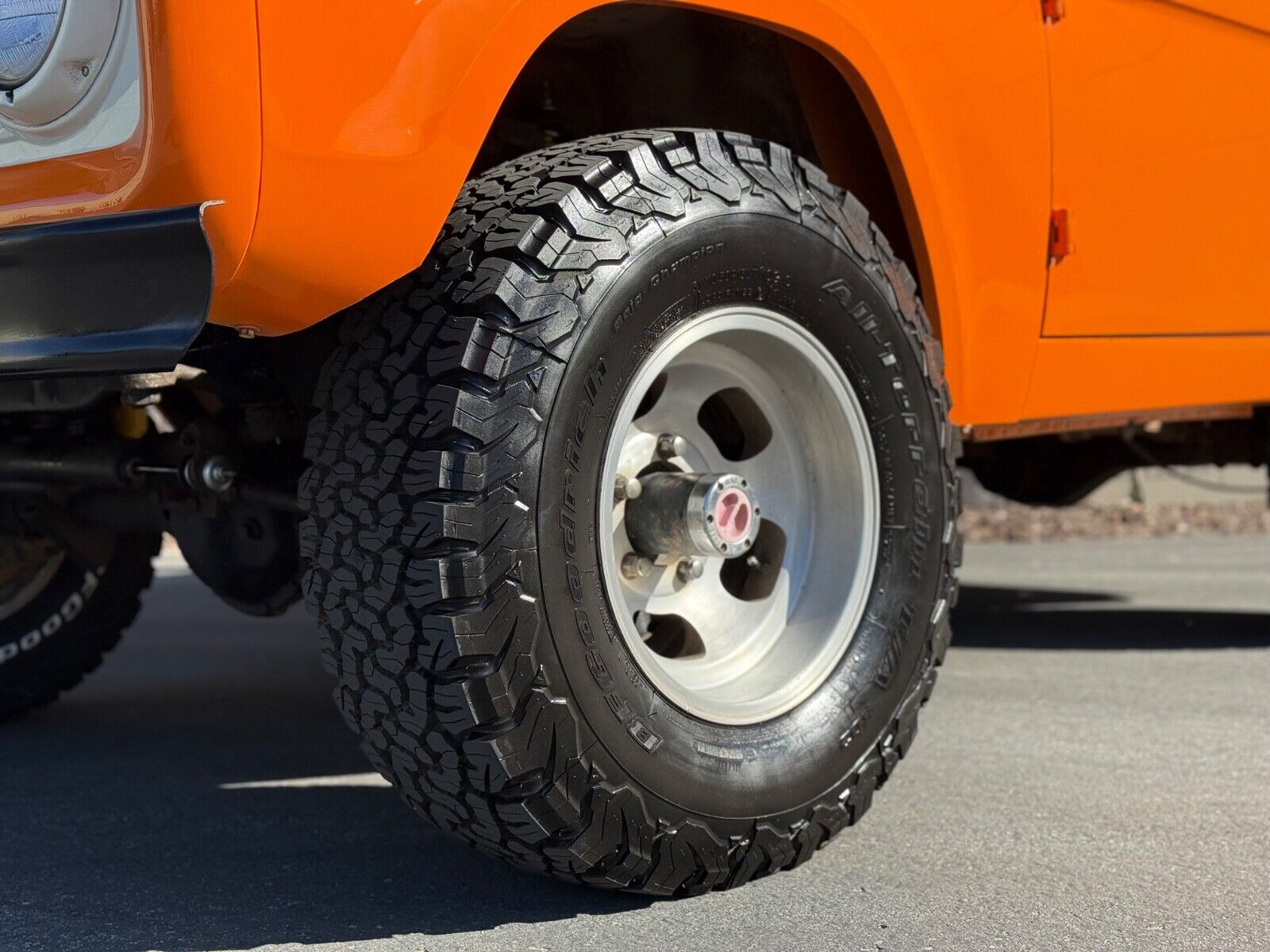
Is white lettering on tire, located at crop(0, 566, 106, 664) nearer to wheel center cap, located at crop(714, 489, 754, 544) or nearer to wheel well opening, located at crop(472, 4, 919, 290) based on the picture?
wheel well opening, located at crop(472, 4, 919, 290)

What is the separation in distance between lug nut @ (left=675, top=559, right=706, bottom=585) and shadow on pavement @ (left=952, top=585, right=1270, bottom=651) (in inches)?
90.0

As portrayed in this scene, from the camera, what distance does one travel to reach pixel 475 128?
1712 millimetres

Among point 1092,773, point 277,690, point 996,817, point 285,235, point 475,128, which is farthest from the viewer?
point 277,690

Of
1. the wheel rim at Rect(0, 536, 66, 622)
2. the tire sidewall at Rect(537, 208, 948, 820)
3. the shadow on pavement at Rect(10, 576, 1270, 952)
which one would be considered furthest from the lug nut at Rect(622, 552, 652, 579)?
the wheel rim at Rect(0, 536, 66, 622)

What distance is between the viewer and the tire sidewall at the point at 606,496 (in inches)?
69.5

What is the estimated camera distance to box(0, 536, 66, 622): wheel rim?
10.1 ft

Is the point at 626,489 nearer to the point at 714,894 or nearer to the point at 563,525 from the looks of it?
the point at 563,525

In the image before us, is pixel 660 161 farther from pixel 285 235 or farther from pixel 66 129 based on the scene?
pixel 66 129

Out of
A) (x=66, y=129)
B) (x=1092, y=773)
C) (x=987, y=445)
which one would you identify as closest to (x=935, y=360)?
(x=1092, y=773)

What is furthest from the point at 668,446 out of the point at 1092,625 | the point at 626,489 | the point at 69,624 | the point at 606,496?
the point at 1092,625

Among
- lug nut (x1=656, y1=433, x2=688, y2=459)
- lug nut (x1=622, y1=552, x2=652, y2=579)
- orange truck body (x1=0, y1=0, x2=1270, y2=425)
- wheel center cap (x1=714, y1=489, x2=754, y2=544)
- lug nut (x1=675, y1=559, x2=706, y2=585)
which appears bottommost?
lug nut (x1=675, y1=559, x2=706, y2=585)

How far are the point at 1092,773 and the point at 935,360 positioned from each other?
2.84ft

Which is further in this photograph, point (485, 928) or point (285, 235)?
point (485, 928)

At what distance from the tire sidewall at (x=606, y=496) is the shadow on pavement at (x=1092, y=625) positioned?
2165 millimetres
